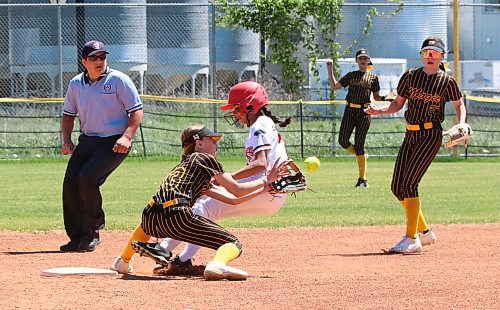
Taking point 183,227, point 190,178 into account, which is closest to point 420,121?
point 190,178

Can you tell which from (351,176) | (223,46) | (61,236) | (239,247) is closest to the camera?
(239,247)

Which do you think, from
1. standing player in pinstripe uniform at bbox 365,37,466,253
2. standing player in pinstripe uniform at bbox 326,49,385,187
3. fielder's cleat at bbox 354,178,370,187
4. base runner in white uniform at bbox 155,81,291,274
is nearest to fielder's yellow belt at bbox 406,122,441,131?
standing player in pinstripe uniform at bbox 365,37,466,253

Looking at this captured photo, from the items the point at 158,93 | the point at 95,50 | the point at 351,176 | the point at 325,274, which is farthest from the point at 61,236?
the point at 158,93

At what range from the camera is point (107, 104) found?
958 cm

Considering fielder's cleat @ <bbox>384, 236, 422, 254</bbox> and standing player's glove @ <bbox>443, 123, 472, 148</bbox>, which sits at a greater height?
standing player's glove @ <bbox>443, 123, 472, 148</bbox>

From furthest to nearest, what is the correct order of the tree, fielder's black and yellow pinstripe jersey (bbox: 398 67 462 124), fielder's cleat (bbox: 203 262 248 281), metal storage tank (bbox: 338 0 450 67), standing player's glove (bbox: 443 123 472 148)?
metal storage tank (bbox: 338 0 450 67)
the tree
fielder's black and yellow pinstripe jersey (bbox: 398 67 462 124)
standing player's glove (bbox: 443 123 472 148)
fielder's cleat (bbox: 203 262 248 281)

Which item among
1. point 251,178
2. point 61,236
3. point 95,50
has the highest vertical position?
point 95,50

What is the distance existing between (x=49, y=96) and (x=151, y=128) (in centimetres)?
264

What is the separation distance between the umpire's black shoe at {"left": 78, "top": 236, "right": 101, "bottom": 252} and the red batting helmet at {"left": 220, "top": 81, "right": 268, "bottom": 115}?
249 centimetres

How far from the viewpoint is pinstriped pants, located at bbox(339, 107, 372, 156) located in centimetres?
1614

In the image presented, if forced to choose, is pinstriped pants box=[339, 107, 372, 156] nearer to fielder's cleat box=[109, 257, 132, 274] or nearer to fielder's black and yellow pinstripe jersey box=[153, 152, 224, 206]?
fielder's cleat box=[109, 257, 132, 274]

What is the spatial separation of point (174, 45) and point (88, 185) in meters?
16.1

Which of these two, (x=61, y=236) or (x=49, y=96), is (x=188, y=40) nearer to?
(x=49, y=96)

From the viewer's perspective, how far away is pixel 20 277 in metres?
7.64
